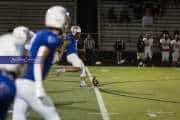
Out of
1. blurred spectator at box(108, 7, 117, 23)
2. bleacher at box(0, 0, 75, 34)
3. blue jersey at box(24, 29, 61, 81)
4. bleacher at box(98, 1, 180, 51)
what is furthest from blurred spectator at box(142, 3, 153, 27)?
blue jersey at box(24, 29, 61, 81)

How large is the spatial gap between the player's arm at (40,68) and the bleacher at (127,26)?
77.1 ft

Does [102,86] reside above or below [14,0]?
below

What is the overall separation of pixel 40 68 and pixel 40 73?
0.06 metres

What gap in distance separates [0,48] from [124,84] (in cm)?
1261

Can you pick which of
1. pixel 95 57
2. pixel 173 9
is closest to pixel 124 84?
pixel 95 57

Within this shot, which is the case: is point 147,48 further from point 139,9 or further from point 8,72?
point 8,72

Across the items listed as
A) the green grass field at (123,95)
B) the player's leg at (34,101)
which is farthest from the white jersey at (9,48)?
the green grass field at (123,95)

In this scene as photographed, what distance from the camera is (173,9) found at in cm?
3162

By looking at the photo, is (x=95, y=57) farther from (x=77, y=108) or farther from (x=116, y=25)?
(x=77, y=108)

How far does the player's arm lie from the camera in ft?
22.2

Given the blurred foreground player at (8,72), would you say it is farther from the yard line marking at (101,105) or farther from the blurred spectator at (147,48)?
the blurred spectator at (147,48)

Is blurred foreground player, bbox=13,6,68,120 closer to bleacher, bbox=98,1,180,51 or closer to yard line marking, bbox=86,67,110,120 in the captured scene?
yard line marking, bbox=86,67,110,120

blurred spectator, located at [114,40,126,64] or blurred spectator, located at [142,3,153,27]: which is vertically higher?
blurred spectator, located at [142,3,153,27]

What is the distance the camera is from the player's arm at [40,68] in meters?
6.76
